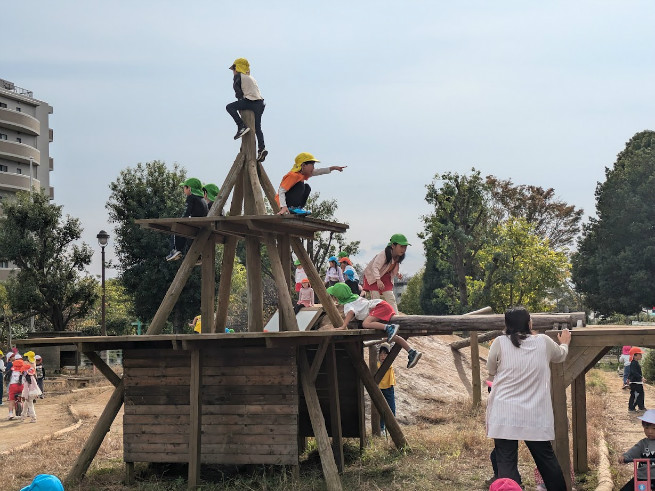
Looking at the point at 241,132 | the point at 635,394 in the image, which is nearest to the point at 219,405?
the point at 241,132

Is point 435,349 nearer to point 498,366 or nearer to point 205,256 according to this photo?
point 205,256

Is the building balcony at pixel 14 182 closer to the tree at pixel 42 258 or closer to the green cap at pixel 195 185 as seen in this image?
the tree at pixel 42 258

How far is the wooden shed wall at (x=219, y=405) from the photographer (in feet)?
35.3

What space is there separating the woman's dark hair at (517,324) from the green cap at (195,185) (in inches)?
250

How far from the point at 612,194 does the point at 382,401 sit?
119 feet

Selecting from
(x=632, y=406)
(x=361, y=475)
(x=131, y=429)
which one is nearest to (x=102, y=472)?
(x=131, y=429)

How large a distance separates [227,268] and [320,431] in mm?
3062

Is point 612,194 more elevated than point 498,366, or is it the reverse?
point 612,194

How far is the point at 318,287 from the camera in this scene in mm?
11883

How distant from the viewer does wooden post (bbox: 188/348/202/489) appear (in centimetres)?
1060

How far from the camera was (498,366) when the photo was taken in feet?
24.2

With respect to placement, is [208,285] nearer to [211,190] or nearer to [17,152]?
[211,190]

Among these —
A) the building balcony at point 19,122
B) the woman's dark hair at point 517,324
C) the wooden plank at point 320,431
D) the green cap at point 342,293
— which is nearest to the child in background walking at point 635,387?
the green cap at point 342,293

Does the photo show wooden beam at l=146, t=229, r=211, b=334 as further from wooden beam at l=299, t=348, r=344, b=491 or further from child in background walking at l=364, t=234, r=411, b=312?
child in background walking at l=364, t=234, r=411, b=312
